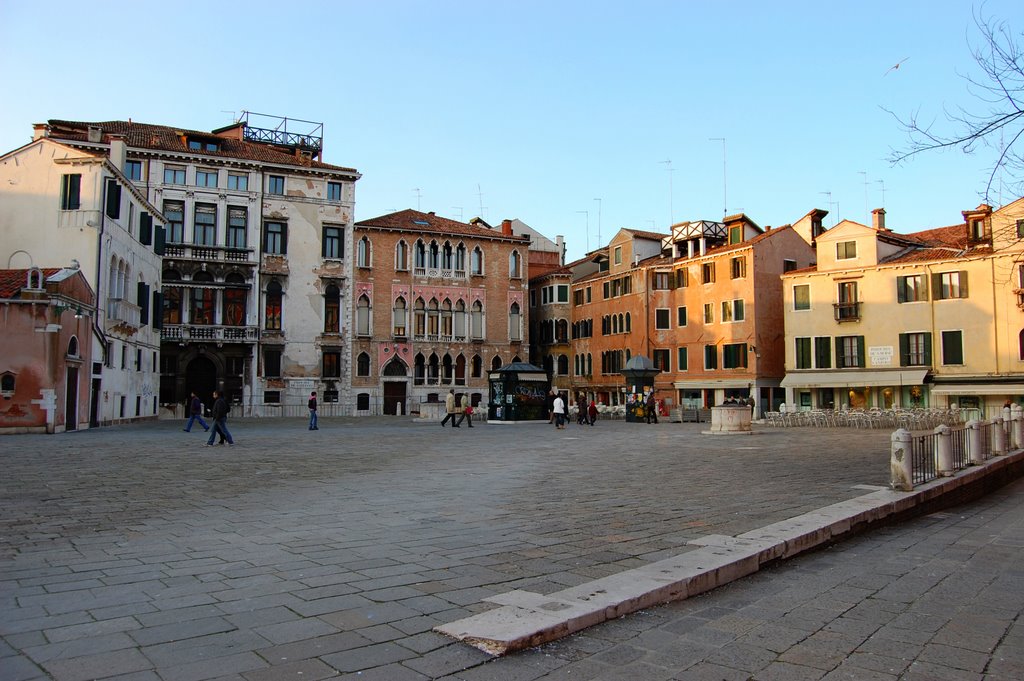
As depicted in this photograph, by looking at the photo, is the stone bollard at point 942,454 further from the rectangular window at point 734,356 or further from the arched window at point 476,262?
the arched window at point 476,262

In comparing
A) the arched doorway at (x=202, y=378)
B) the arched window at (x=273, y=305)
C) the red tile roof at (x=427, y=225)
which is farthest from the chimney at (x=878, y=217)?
the arched doorway at (x=202, y=378)

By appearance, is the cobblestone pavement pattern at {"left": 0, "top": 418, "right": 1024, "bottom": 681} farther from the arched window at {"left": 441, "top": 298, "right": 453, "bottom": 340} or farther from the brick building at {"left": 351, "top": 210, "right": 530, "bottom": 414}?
the arched window at {"left": 441, "top": 298, "right": 453, "bottom": 340}

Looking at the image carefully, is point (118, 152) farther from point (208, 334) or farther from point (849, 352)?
point (849, 352)

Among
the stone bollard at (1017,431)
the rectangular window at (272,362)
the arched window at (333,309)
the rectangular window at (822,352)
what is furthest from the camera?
the arched window at (333,309)

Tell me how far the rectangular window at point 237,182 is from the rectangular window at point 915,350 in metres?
38.2

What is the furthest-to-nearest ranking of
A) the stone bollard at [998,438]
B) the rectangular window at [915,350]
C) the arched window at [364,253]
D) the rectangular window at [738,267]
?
1. the arched window at [364,253]
2. the rectangular window at [738,267]
3. the rectangular window at [915,350]
4. the stone bollard at [998,438]

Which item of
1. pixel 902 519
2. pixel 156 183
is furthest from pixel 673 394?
pixel 902 519

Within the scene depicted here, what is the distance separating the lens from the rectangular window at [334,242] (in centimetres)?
4866

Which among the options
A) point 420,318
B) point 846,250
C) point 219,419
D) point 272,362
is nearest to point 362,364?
point 420,318

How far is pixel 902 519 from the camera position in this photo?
9781mm

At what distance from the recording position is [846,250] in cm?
4191

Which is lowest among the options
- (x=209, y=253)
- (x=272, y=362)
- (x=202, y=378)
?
(x=202, y=378)

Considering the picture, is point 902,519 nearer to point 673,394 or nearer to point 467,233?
point 673,394

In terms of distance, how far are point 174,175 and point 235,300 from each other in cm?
802
